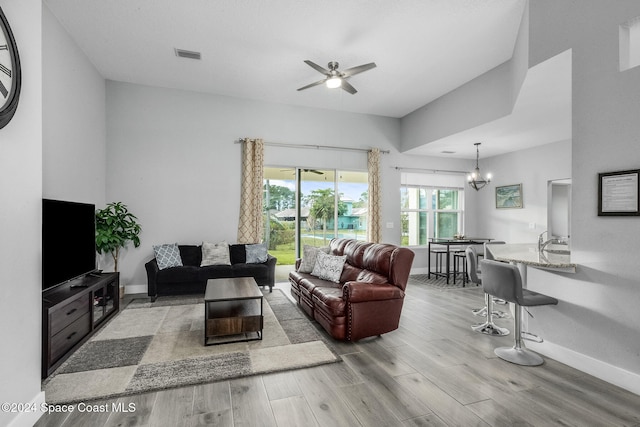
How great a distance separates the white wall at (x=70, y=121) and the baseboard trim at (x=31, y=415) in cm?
227

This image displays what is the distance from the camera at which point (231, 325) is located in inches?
124

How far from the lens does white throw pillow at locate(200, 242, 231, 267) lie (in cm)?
514

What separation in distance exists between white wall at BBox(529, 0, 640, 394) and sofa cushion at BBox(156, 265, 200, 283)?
456cm

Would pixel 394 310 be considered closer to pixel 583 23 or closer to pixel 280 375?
pixel 280 375

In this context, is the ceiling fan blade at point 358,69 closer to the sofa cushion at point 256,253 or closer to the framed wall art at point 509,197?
the sofa cushion at point 256,253

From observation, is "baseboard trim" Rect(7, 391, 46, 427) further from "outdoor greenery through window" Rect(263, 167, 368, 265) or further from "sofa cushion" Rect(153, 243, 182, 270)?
"outdoor greenery through window" Rect(263, 167, 368, 265)

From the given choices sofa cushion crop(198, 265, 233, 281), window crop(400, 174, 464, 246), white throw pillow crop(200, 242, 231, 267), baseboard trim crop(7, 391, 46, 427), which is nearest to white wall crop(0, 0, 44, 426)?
baseboard trim crop(7, 391, 46, 427)

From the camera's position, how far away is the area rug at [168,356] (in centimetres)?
237

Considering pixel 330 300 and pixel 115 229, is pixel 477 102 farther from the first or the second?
pixel 115 229

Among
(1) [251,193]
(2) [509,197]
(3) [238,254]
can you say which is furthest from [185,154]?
(2) [509,197]

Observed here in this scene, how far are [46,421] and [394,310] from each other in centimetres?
291

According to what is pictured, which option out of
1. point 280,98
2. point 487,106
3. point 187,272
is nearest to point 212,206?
point 187,272

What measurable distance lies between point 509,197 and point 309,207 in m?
4.38

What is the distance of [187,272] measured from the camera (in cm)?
480
